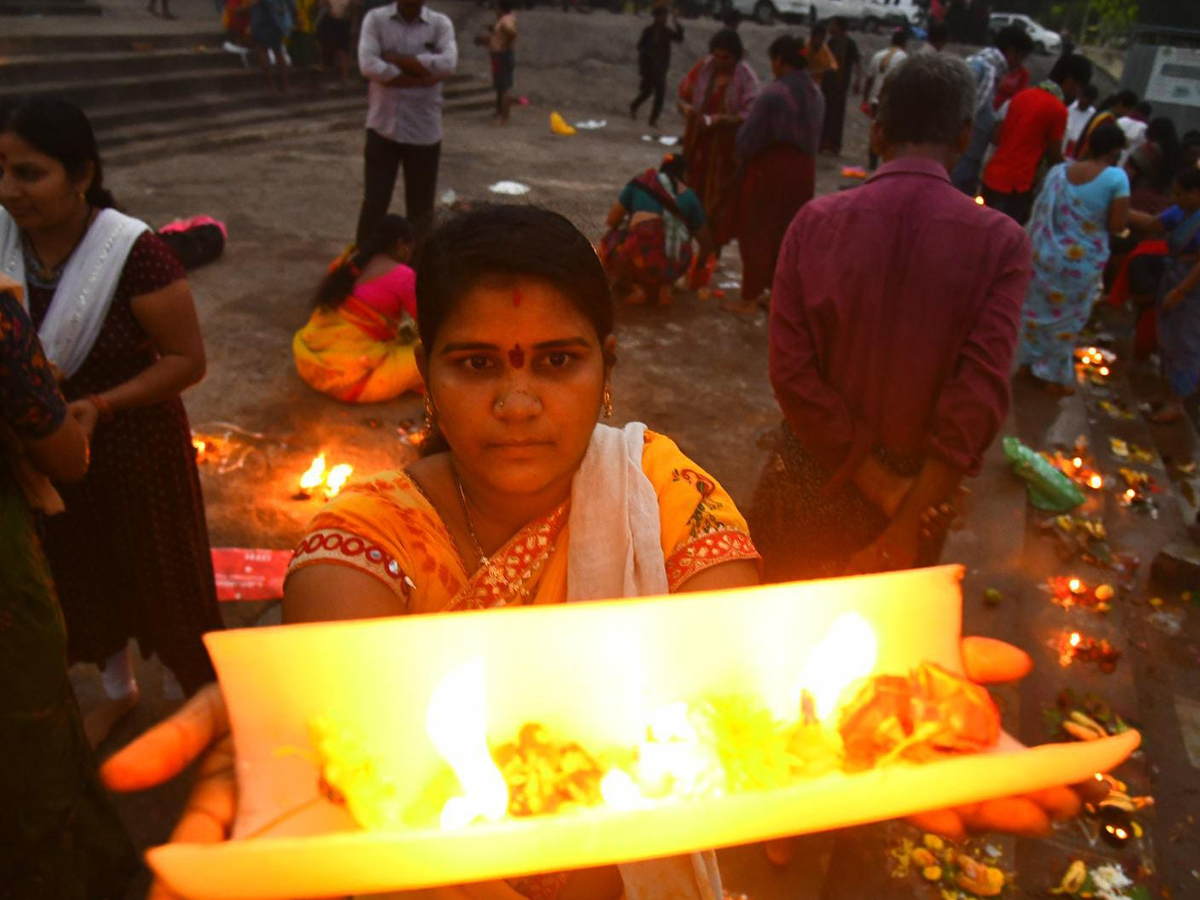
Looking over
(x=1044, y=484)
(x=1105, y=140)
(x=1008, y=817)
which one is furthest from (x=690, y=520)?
(x=1105, y=140)

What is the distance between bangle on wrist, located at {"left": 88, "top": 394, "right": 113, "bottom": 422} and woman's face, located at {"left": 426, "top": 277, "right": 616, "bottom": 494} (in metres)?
1.56

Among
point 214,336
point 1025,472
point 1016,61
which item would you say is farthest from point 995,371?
point 1016,61

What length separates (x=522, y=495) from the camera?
1.47 meters

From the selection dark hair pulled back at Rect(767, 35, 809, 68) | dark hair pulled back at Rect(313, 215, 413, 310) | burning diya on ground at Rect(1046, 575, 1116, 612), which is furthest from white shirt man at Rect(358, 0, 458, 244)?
burning diya on ground at Rect(1046, 575, 1116, 612)

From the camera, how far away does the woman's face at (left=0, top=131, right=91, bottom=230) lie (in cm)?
221

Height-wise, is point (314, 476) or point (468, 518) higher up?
point (468, 518)

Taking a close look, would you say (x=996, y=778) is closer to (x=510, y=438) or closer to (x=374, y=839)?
(x=374, y=839)

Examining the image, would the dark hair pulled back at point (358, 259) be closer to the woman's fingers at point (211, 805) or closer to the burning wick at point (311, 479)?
the burning wick at point (311, 479)

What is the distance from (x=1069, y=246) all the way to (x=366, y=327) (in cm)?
546

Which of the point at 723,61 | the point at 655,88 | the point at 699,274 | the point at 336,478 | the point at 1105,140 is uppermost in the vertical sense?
the point at 723,61

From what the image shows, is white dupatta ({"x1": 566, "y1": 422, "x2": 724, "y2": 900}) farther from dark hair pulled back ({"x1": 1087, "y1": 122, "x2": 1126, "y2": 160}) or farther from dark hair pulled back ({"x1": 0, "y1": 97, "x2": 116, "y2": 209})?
dark hair pulled back ({"x1": 1087, "y1": 122, "x2": 1126, "y2": 160})

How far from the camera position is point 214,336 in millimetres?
5969

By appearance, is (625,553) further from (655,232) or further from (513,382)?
(655,232)

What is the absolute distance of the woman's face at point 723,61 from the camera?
25.5ft
